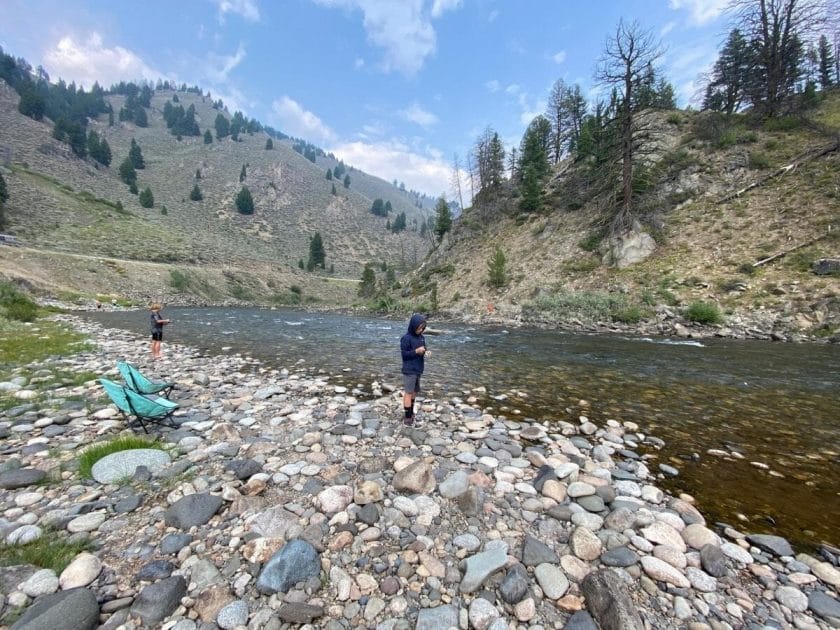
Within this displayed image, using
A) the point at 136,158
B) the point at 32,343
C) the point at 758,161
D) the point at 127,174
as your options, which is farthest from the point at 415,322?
the point at 136,158

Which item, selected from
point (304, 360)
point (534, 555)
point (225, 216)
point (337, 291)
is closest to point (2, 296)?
point (304, 360)

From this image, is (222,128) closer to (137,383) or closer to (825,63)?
(825,63)

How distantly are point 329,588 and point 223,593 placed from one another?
78 centimetres

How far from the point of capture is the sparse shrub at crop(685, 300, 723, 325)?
57.2 ft

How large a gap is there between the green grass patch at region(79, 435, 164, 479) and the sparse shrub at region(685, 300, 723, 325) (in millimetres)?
22788

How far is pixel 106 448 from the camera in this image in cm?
452

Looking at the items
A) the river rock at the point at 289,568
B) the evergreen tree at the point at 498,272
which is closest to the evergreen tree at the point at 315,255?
the evergreen tree at the point at 498,272

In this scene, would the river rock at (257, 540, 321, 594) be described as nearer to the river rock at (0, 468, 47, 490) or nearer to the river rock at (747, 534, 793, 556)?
the river rock at (0, 468, 47, 490)

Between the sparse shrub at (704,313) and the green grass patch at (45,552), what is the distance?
76.4 ft

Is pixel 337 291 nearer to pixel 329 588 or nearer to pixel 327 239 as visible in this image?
pixel 327 239

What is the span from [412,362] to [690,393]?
718 centimetres

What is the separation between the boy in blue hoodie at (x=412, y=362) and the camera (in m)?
6.26

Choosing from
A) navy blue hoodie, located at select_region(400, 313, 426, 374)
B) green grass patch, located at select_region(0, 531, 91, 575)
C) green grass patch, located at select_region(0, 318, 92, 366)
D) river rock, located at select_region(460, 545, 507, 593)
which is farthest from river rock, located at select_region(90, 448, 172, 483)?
green grass patch, located at select_region(0, 318, 92, 366)

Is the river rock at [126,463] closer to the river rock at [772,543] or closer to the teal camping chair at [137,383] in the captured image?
the teal camping chair at [137,383]
